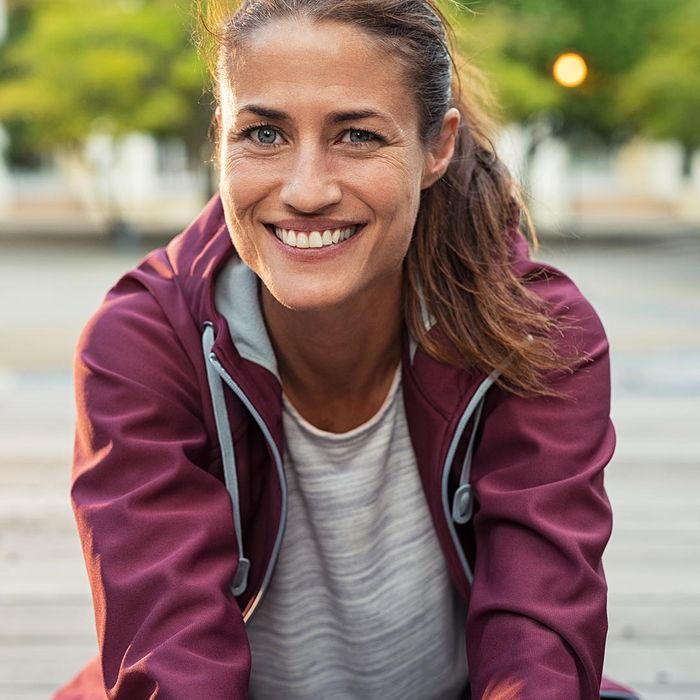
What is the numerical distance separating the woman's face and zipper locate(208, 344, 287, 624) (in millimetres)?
117

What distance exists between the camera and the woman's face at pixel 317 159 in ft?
4.74

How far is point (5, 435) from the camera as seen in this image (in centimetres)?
456

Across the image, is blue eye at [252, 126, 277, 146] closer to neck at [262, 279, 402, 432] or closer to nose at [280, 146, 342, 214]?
nose at [280, 146, 342, 214]

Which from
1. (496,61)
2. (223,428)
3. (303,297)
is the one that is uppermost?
(303,297)

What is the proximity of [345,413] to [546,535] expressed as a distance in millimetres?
351

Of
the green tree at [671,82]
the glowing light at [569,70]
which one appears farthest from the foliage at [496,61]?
the glowing light at [569,70]

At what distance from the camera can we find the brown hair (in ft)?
4.89

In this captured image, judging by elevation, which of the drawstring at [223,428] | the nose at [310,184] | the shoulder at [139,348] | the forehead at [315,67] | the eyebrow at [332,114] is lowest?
the drawstring at [223,428]

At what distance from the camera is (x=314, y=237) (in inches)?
58.7

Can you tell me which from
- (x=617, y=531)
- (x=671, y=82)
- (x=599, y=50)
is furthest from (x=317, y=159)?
(x=599, y=50)

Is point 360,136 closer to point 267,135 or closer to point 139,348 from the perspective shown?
point 267,135

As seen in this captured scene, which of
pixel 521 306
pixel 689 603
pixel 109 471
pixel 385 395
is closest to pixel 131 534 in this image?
pixel 109 471

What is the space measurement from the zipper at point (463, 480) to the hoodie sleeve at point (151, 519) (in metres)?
0.30

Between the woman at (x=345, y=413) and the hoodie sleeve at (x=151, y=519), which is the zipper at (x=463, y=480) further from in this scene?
the hoodie sleeve at (x=151, y=519)
